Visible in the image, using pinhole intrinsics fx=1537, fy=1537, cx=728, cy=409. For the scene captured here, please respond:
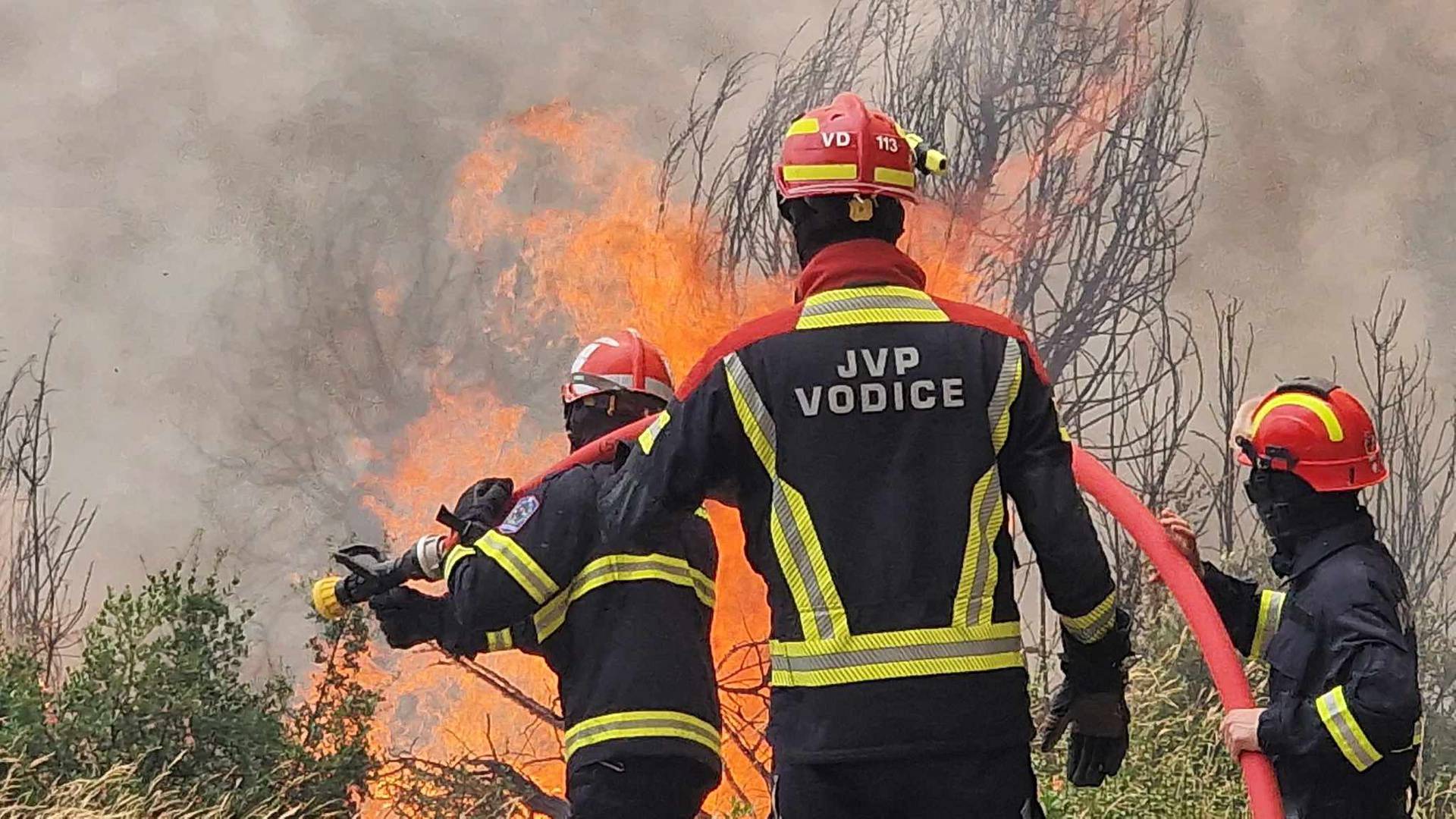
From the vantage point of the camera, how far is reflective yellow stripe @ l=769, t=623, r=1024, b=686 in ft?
9.36

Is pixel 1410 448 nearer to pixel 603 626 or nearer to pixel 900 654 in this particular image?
pixel 603 626

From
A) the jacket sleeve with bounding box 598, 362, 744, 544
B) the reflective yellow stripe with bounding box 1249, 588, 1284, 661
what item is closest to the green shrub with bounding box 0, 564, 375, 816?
the jacket sleeve with bounding box 598, 362, 744, 544

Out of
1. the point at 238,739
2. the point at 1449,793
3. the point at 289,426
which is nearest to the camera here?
the point at 238,739

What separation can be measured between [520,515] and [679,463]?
100 cm

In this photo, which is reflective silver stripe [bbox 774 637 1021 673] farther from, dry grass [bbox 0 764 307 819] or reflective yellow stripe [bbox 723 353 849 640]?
dry grass [bbox 0 764 307 819]

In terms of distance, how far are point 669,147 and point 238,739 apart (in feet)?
10.9

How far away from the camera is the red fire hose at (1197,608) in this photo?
3695mm

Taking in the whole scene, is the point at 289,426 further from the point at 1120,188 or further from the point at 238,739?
the point at 1120,188

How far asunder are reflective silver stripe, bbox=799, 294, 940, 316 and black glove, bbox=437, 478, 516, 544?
1277mm

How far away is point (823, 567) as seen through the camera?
2.90 metres

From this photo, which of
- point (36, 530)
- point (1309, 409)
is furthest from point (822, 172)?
point (36, 530)

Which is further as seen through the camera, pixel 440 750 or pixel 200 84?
pixel 200 84

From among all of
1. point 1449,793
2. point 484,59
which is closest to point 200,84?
point 484,59

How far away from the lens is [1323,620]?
12.2 ft
